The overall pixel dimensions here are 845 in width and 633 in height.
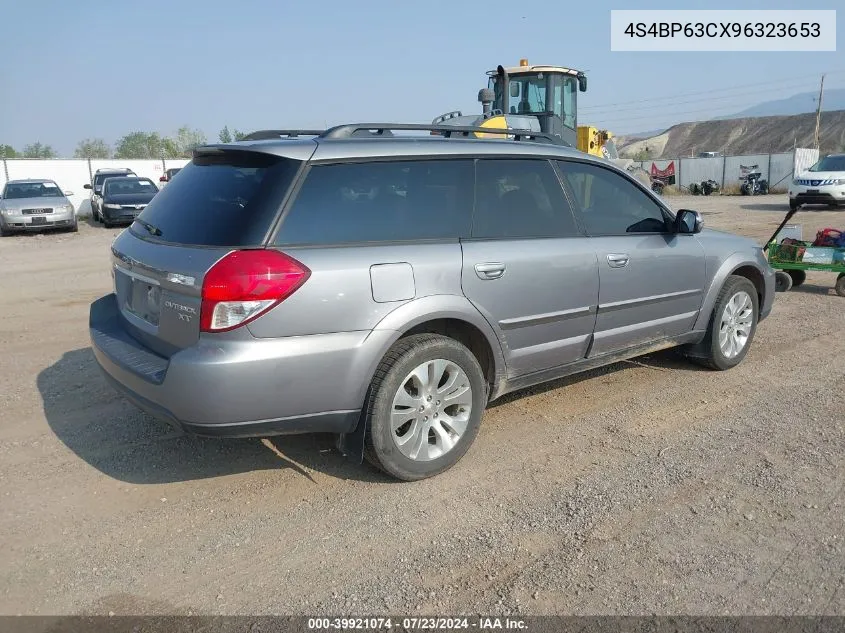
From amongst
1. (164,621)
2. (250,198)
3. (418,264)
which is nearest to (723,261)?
(418,264)

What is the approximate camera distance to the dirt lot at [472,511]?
A: 109 inches

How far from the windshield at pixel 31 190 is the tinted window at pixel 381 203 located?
17957mm

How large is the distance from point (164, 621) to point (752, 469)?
3.01m

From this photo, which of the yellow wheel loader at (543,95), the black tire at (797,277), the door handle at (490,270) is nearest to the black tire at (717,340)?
the door handle at (490,270)

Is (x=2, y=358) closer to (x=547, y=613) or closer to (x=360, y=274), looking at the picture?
(x=360, y=274)

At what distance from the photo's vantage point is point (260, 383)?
311cm

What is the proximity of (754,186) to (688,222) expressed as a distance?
3026 centimetres

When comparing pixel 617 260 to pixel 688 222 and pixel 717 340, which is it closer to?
pixel 688 222

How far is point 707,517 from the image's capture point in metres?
3.29

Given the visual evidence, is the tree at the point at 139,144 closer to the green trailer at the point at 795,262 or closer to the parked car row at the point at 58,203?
the parked car row at the point at 58,203

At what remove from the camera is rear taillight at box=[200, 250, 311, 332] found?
3.07 m

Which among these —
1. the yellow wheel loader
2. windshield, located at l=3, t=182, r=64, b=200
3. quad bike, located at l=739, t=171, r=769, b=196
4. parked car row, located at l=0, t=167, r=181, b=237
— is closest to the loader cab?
the yellow wheel loader

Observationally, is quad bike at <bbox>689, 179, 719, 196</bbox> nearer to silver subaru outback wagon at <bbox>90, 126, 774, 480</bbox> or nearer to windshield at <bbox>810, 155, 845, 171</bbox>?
windshield at <bbox>810, 155, 845, 171</bbox>

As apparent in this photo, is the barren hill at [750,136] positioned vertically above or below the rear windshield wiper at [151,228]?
above
